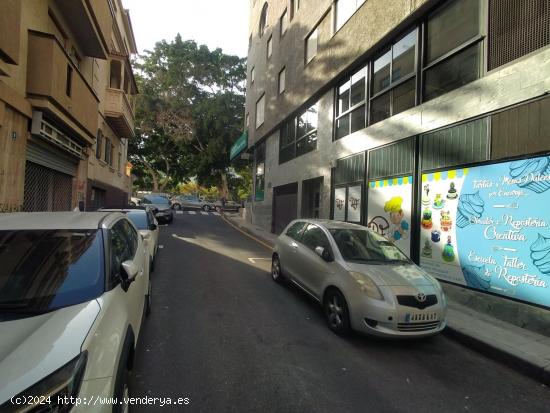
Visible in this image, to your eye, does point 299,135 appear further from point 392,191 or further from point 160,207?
point 160,207

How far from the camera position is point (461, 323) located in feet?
18.1

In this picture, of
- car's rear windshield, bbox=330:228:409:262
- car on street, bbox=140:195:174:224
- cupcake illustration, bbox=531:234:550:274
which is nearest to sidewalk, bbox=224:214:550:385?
cupcake illustration, bbox=531:234:550:274

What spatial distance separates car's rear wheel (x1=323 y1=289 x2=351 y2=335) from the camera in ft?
16.0

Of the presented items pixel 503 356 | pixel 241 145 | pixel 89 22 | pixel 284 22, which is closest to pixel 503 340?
pixel 503 356

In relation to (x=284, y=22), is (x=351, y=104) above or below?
below

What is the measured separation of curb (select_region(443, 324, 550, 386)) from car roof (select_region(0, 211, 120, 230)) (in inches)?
196

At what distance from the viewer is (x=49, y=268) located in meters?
2.77

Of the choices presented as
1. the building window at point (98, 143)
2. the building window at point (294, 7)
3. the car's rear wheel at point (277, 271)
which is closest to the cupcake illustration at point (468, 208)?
the car's rear wheel at point (277, 271)

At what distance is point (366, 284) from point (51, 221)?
3.82 metres

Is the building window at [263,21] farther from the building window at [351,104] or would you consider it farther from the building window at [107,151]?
the building window at [351,104]

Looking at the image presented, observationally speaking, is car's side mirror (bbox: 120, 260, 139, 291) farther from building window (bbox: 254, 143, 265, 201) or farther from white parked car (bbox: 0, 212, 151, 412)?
building window (bbox: 254, 143, 265, 201)

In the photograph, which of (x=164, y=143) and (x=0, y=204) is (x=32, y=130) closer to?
(x=0, y=204)

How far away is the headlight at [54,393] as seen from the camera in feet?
5.49

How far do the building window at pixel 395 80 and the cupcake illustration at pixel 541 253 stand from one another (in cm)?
429
